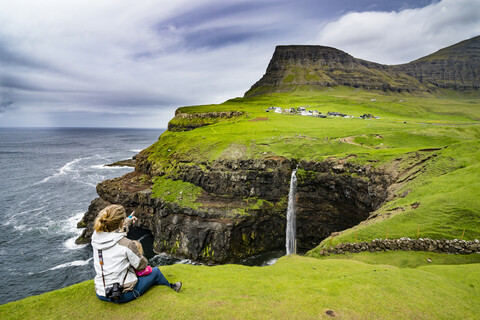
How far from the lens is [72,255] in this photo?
147 feet

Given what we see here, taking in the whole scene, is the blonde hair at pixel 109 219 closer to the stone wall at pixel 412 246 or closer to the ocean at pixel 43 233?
the stone wall at pixel 412 246

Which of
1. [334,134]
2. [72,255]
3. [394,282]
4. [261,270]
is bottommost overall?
[72,255]

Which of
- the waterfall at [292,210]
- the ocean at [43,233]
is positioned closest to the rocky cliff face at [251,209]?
the waterfall at [292,210]

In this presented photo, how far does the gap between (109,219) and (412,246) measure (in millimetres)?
23415

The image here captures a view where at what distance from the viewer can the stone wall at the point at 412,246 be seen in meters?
17.8

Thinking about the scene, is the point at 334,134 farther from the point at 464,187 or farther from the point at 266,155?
the point at 464,187

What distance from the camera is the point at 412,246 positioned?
65.3 ft

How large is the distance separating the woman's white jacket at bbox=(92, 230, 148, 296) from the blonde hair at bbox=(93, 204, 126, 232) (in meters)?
0.19

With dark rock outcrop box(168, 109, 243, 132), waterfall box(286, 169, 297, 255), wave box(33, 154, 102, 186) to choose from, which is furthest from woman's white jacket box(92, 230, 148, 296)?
wave box(33, 154, 102, 186)

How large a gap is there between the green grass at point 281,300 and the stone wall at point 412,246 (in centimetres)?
455

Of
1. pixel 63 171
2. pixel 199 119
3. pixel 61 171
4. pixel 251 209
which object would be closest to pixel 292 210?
pixel 251 209

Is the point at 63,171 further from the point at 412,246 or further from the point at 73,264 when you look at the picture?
the point at 412,246

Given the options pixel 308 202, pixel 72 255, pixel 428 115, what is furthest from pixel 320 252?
pixel 428 115

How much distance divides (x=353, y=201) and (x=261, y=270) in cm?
3096
